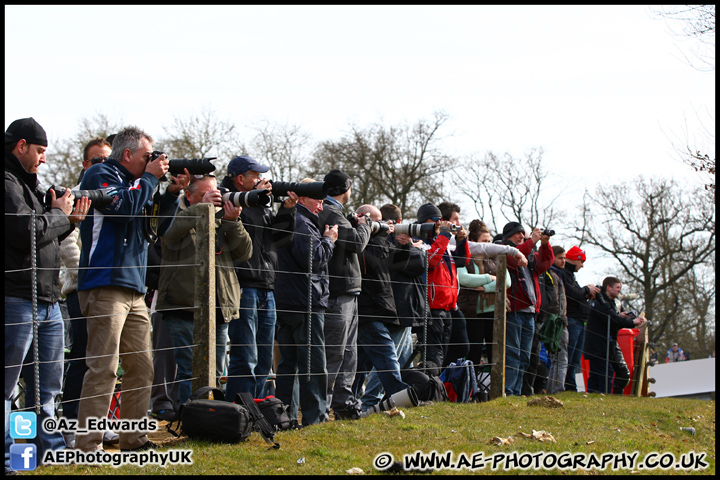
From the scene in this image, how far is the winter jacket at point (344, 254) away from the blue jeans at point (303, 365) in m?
0.44

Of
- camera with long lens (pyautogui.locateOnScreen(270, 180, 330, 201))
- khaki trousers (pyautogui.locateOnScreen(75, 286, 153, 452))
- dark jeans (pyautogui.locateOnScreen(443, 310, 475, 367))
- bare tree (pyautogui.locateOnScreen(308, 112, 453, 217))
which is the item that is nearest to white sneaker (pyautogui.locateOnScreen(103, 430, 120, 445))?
khaki trousers (pyautogui.locateOnScreen(75, 286, 153, 452))

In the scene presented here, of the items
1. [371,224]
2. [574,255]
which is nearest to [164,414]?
[371,224]

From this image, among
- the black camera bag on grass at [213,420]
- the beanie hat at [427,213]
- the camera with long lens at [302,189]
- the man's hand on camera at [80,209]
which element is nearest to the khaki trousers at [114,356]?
the black camera bag on grass at [213,420]

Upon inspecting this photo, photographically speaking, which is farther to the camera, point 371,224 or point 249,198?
point 371,224

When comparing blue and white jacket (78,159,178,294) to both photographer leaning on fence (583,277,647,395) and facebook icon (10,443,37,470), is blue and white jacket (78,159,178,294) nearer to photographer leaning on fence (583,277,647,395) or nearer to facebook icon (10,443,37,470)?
facebook icon (10,443,37,470)

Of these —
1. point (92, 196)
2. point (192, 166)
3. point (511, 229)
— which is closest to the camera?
point (92, 196)

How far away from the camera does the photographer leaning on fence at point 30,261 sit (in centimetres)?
466

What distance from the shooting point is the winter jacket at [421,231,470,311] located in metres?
8.74

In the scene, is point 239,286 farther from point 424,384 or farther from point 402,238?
point 424,384

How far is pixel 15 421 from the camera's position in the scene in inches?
186

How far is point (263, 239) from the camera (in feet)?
21.2

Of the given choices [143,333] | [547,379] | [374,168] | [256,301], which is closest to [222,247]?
[256,301]

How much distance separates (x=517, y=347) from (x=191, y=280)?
4.99 m

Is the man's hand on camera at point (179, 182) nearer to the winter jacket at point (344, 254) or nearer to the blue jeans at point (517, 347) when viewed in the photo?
the winter jacket at point (344, 254)
